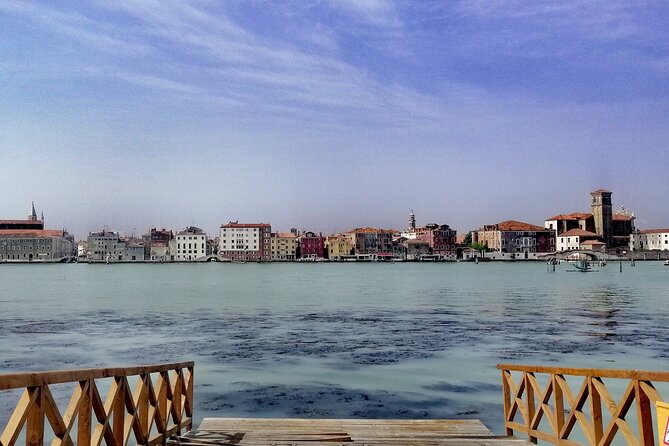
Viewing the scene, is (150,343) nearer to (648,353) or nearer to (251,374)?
(251,374)

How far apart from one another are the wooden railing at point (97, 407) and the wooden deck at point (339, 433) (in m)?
0.52

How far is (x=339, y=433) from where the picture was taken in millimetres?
9219

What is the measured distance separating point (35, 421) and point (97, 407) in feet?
4.00

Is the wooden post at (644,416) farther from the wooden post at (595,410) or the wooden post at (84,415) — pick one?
the wooden post at (84,415)

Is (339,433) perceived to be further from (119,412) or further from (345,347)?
(345,347)

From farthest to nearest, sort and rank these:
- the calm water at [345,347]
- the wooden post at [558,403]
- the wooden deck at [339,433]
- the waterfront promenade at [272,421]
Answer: the calm water at [345,347]
the wooden deck at [339,433]
the wooden post at [558,403]
the waterfront promenade at [272,421]

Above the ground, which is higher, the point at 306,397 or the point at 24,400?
the point at 24,400

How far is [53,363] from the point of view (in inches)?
891

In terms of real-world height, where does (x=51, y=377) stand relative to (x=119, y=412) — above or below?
above

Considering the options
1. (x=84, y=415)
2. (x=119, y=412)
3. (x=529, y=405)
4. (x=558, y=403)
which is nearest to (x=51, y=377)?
(x=84, y=415)

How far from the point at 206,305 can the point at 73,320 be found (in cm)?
1412

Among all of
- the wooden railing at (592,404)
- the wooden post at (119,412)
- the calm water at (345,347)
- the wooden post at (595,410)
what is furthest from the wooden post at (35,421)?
the calm water at (345,347)

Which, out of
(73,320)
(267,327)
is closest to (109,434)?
(267,327)

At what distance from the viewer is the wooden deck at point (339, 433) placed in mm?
8719
